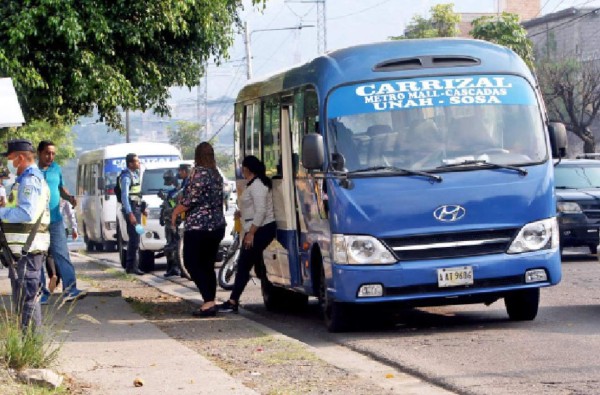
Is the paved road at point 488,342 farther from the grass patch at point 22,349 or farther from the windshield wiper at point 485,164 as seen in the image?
the grass patch at point 22,349

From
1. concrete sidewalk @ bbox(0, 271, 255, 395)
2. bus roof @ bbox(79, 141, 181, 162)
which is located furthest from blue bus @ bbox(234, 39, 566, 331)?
bus roof @ bbox(79, 141, 181, 162)

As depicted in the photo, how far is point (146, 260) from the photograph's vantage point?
87.4ft

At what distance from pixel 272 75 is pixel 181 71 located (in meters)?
4.86

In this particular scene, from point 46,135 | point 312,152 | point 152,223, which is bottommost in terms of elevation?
point 152,223

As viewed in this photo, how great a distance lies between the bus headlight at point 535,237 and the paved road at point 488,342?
2.49 ft

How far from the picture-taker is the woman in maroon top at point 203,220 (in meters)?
15.7

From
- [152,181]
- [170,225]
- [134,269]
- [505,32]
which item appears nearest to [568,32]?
[505,32]

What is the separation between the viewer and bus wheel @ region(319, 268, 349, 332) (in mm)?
13586

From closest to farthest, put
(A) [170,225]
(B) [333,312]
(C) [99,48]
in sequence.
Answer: (B) [333,312] → (C) [99,48] → (A) [170,225]

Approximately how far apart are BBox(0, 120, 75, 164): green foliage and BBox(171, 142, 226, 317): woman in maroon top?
52.3 ft

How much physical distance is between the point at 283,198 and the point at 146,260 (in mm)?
11612

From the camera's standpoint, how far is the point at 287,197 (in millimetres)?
15227

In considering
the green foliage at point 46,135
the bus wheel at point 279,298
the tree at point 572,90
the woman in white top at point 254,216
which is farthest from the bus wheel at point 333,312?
the tree at point 572,90

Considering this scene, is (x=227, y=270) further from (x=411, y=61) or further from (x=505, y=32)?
(x=505, y=32)
